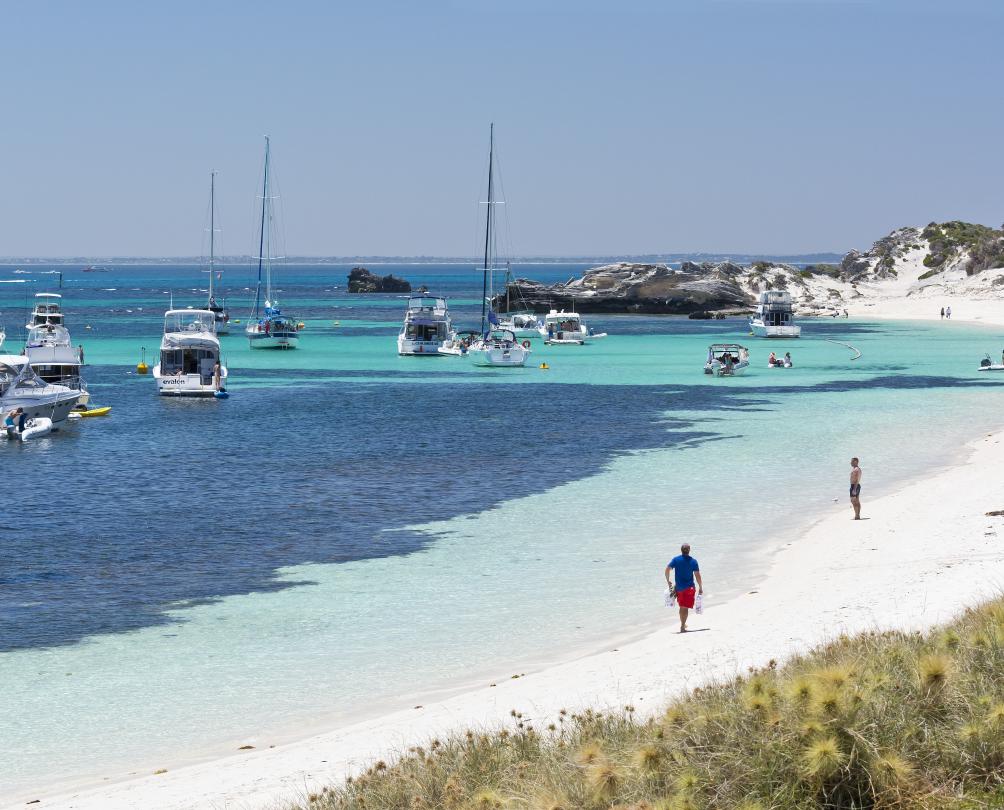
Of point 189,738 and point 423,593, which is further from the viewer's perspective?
point 423,593

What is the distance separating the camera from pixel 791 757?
9.21 m

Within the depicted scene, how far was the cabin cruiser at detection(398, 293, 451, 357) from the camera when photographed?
85375 mm

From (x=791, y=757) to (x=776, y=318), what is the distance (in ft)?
313

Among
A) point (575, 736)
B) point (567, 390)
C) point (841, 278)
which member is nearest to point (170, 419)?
point (567, 390)

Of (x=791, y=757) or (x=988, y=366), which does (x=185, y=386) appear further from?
(x=791, y=757)

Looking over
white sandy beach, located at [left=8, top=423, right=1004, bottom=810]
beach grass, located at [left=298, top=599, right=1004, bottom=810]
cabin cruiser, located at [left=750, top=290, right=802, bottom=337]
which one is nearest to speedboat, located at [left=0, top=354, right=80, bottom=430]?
white sandy beach, located at [left=8, top=423, right=1004, bottom=810]

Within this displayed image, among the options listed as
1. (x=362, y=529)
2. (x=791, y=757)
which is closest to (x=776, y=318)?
(x=362, y=529)

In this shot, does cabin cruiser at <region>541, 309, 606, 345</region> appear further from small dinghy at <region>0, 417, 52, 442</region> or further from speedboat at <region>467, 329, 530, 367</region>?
small dinghy at <region>0, 417, 52, 442</region>

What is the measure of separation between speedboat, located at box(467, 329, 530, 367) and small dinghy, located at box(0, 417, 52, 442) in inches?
1331

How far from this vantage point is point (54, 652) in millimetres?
18859

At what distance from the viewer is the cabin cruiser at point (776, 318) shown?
100 m

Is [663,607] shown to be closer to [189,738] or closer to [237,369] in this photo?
[189,738]

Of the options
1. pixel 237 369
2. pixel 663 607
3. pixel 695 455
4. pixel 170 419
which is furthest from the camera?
pixel 237 369

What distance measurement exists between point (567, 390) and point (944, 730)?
172 feet
